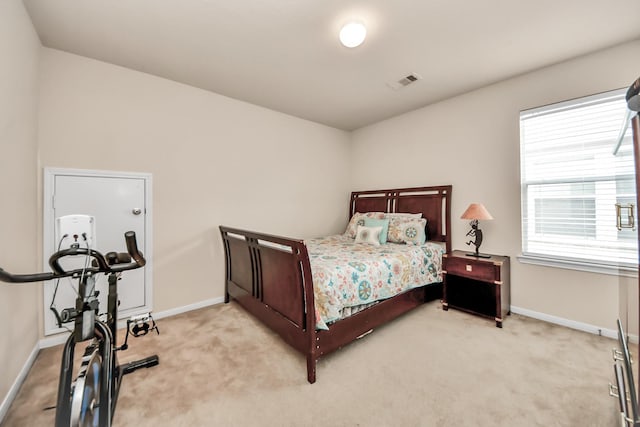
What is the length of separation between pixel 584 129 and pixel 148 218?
431 centimetres

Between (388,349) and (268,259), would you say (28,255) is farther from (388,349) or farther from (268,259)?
(388,349)

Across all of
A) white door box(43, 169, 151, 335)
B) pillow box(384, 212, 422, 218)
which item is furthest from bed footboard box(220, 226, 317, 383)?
pillow box(384, 212, 422, 218)

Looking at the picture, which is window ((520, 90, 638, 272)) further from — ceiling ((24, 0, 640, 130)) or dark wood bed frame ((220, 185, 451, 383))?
dark wood bed frame ((220, 185, 451, 383))

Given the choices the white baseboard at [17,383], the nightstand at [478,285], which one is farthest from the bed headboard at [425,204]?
the white baseboard at [17,383]

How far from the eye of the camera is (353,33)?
191 cm

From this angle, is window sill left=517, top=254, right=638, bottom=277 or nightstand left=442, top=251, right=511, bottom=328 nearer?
window sill left=517, top=254, right=638, bottom=277

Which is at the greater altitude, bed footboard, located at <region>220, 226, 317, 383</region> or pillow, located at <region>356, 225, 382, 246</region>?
pillow, located at <region>356, 225, 382, 246</region>

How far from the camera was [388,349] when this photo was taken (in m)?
2.08

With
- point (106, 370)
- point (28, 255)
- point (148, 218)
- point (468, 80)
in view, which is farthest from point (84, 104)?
point (468, 80)

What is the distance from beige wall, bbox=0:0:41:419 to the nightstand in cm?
355

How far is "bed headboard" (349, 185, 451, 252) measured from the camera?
10.8ft

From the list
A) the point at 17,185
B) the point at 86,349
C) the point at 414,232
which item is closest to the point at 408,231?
the point at 414,232

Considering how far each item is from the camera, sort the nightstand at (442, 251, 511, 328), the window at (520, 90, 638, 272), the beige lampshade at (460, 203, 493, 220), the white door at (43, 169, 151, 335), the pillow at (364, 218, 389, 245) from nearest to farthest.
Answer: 1. the white door at (43, 169, 151, 335)
2. the window at (520, 90, 638, 272)
3. the nightstand at (442, 251, 511, 328)
4. the beige lampshade at (460, 203, 493, 220)
5. the pillow at (364, 218, 389, 245)

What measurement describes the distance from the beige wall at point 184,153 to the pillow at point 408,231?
1310 millimetres
